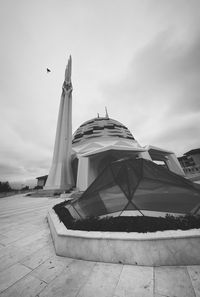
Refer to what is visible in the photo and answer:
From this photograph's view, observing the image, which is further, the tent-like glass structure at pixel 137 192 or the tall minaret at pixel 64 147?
the tall minaret at pixel 64 147

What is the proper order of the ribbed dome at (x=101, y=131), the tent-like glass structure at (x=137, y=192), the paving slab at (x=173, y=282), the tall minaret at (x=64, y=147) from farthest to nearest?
the ribbed dome at (x=101, y=131) → the tall minaret at (x=64, y=147) → the tent-like glass structure at (x=137, y=192) → the paving slab at (x=173, y=282)

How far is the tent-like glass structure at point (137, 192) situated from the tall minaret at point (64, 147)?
19051 mm

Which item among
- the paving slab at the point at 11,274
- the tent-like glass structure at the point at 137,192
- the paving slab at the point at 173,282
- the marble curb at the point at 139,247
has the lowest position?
the paving slab at the point at 173,282

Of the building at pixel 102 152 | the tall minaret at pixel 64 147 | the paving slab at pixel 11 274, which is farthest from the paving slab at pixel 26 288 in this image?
the tall minaret at pixel 64 147

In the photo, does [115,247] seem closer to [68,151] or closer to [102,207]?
[102,207]

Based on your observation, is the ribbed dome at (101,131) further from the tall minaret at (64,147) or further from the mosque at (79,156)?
the tall minaret at (64,147)

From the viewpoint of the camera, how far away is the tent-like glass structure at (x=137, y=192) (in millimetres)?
3512

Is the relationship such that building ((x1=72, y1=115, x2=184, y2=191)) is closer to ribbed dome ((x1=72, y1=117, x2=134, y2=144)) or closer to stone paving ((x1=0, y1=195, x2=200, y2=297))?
ribbed dome ((x1=72, y1=117, x2=134, y2=144))

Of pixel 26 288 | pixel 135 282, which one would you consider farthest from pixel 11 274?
pixel 135 282

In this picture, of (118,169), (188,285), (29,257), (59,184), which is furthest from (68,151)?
(188,285)

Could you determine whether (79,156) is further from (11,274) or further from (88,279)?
(88,279)

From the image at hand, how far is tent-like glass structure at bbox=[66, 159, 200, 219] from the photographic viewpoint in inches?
138

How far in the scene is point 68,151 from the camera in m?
26.2

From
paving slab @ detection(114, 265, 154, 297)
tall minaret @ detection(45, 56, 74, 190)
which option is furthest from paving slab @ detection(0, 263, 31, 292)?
tall minaret @ detection(45, 56, 74, 190)
